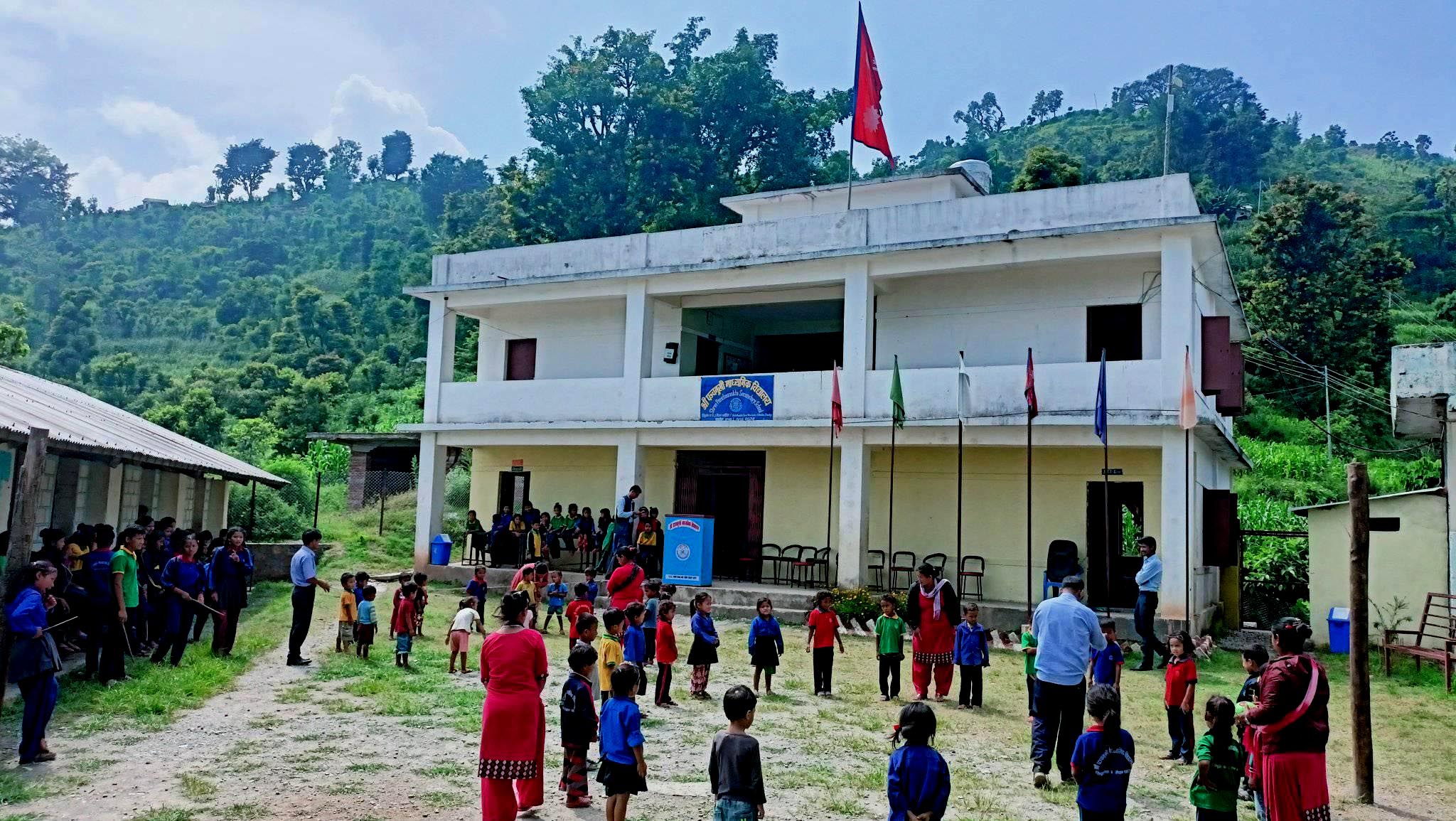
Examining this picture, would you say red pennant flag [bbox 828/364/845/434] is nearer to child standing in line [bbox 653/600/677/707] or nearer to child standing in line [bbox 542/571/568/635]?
child standing in line [bbox 542/571/568/635]

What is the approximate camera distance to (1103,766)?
536 centimetres

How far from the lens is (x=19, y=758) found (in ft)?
23.9

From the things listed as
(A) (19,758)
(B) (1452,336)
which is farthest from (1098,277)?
(B) (1452,336)

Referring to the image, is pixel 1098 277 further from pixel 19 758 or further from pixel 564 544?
pixel 19 758

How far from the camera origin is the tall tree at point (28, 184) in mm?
78938

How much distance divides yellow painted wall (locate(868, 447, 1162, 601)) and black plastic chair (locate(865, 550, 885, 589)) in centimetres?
28

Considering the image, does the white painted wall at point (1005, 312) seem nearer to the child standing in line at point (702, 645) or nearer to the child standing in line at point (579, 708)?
the child standing in line at point (702, 645)

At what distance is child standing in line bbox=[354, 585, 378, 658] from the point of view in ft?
40.5

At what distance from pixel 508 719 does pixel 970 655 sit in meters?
5.47

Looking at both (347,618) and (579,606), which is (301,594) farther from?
(579,606)

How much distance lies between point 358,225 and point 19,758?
241 ft

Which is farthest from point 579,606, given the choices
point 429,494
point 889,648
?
point 429,494

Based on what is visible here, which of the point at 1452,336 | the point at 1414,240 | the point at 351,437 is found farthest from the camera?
the point at 1414,240

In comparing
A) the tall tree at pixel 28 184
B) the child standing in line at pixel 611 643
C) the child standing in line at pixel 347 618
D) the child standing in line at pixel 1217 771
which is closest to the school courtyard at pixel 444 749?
the child standing in line at pixel 347 618
